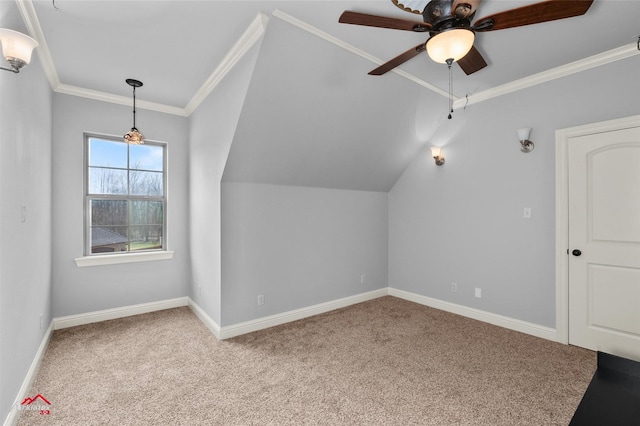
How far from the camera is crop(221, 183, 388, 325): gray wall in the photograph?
129 inches

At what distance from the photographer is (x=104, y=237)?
3771mm

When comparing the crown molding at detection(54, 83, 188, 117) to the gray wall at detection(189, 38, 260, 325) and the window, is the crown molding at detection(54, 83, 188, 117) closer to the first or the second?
the gray wall at detection(189, 38, 260, 325)

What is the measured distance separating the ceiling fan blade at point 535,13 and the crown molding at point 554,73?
1.58 m

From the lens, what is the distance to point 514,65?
2.97 metres

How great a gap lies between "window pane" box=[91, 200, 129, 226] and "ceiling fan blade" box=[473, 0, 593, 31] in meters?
4.15

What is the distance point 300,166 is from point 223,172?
872mm

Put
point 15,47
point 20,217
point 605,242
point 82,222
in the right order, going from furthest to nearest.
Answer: point 82,222
point 605,242
point 20,217
point 15,47

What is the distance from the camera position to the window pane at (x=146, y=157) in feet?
13.0

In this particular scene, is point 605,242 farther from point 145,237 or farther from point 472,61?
point 145,237

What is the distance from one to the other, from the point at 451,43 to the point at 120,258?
160 inches

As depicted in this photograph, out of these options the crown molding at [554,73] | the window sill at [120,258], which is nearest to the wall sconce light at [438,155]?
the crown molding at [554,73]

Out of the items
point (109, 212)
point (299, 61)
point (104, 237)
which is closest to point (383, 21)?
point (299, 61)

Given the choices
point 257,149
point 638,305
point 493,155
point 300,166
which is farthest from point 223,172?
point 638,305

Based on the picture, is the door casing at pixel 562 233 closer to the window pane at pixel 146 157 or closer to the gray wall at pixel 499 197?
the gray wall at pixel 499 197
